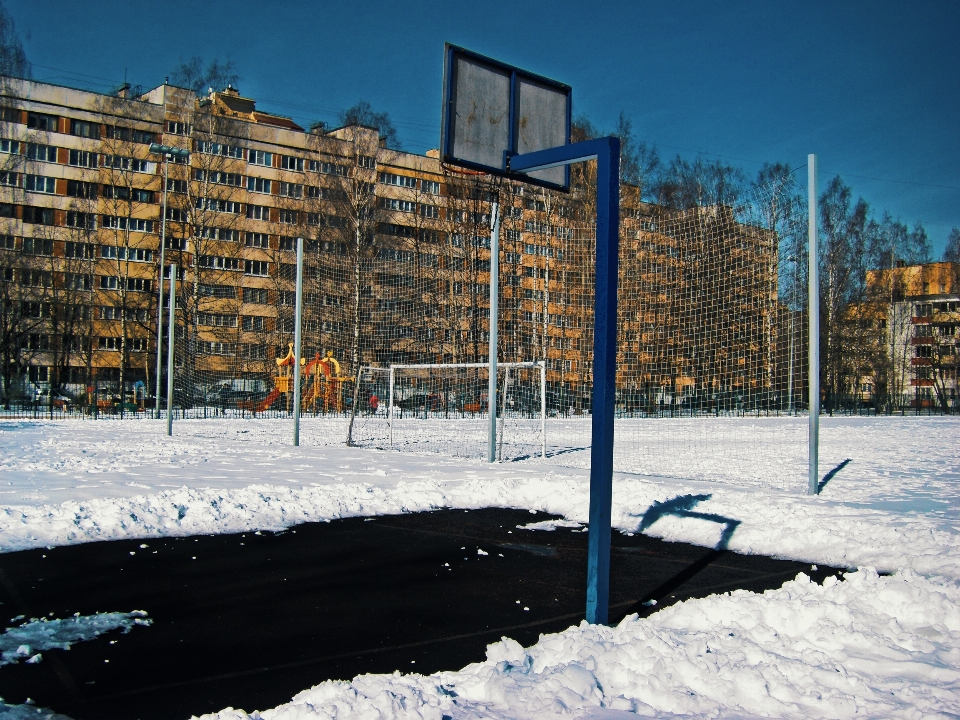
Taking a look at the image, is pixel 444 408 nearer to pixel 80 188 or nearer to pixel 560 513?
pixel 560 513

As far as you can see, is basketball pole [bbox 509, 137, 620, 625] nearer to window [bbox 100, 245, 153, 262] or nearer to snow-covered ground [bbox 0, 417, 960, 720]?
snow-covered ground [bbox 0, 417, 960, 720]

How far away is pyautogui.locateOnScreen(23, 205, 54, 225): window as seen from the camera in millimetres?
44188

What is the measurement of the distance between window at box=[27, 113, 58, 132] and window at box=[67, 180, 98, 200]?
10.4 ft

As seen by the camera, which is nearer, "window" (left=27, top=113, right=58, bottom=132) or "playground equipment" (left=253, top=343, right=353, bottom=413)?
"playground equipment" (left=253, top=343, right=353, bottom=413)

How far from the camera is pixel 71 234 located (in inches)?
1580

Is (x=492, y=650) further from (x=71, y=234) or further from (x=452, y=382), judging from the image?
(x=71, y=234)

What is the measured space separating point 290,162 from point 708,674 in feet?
168

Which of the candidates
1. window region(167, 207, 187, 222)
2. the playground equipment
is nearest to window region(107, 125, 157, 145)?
window region(167, 207, 187, 222)

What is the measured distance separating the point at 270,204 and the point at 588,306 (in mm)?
39271

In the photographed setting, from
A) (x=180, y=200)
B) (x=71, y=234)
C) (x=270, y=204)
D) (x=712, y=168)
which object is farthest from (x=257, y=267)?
(x=712, y=168)

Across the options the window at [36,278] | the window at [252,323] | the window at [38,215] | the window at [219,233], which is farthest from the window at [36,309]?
the window at [252,323]

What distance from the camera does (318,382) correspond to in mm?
23234

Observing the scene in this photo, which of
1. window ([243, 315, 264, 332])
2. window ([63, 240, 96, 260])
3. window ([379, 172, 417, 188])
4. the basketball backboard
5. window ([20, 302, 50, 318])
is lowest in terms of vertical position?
the basketball backboard

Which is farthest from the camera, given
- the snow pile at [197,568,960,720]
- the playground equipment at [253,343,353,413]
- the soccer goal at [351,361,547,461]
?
the playground equipment at [253,343,353,413]
